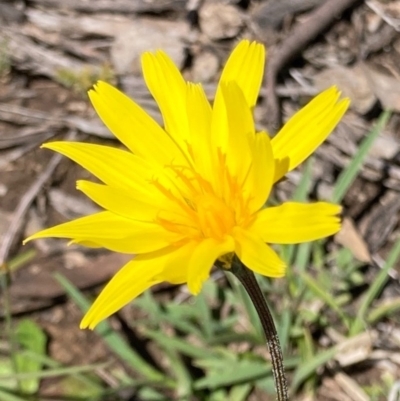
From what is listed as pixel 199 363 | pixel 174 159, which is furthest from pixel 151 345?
pixel 174 159

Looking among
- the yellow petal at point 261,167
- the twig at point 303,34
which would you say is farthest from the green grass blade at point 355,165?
the yellow petal at point 261,167

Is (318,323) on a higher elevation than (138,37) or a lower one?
lower

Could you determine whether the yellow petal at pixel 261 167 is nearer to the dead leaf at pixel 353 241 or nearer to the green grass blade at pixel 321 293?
the green grass blade at pixel 321 293

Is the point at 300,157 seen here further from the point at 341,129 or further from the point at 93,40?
the point at 93,40

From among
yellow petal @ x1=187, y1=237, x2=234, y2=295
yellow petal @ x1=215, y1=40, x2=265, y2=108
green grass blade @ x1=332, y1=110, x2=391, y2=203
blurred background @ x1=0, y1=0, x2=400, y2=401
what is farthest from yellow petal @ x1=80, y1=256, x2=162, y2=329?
green grass blade @ x1=332, y1=110, x2=391, y2=203

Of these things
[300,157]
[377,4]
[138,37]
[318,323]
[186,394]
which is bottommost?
[186,394]

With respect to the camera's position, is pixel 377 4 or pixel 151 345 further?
pixel 377 4
